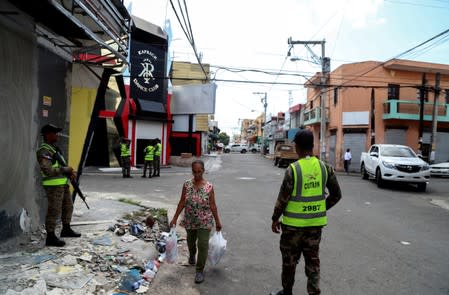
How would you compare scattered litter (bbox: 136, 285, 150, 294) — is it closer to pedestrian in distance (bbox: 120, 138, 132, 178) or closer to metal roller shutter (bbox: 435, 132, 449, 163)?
pedestrian in distance (bbox: 120, 138, 132, 178)

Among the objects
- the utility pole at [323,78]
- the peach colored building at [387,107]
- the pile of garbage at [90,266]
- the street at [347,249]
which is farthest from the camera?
the peach colored building at [387,107]

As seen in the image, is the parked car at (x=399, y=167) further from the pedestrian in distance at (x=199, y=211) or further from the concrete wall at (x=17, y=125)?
the concrete wall at (x=17, y=125)

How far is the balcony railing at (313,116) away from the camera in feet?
102

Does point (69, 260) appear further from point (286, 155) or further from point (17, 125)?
point (286, 155)

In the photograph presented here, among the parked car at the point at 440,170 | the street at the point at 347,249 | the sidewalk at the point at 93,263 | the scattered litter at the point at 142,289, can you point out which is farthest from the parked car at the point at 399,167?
the scattered litter at the point at 142,289

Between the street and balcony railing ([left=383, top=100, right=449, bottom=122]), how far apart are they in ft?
47.2

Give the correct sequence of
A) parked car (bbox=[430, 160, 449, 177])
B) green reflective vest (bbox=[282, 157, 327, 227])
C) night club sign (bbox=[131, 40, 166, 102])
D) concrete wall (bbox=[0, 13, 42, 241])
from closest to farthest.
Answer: green reflective vest (bbox=[282, 157, 327, 227])
concrete wall (bbox=[0, 13, 42, 241])
parked car (bbox=[430, 160, 449, 177])
night club sign (bbox=[131, 40, 166, 102])

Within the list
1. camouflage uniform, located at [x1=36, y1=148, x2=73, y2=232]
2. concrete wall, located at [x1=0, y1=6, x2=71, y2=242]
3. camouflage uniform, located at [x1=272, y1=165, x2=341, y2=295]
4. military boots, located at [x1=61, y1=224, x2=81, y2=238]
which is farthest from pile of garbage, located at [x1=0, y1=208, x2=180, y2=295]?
camouflage uniform, located at [x1=272, y1=165, x2=341, y2=295]

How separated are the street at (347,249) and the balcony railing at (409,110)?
14.4 m

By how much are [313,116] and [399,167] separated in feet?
65.3

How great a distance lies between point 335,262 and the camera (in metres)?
5.15

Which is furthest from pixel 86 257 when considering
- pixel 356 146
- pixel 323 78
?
pixel 356 146

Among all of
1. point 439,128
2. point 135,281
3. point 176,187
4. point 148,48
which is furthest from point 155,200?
point 439,128

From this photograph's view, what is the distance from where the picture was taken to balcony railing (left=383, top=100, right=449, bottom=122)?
24.0 m
